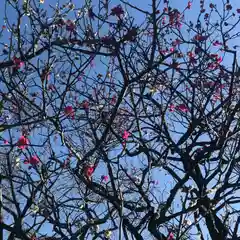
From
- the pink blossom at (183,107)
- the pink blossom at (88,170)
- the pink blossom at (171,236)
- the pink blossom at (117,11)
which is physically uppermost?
the pink blossom at (117,11)

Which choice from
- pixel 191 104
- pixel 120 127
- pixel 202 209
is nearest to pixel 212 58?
pixel 191 104

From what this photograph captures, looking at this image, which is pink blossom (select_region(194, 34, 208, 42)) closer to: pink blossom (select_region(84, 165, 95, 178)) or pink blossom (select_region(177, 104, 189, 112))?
pink blossom (select_region(177, 104, 189, 112))

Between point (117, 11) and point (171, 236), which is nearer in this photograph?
point (117, 11)

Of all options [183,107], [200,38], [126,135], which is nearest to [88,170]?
[126,135]

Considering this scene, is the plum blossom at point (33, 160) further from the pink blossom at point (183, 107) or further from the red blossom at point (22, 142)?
the pink blossom at point (183, 107)

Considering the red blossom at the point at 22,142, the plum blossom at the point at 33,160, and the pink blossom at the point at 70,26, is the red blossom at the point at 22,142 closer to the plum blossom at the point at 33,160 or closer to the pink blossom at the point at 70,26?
the plum blossom at the point at 33,160

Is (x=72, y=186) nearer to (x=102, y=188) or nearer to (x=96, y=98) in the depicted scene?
(x=102, y=188)

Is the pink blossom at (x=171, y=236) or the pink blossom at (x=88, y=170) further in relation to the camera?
the pink blossom at (x=171, y=236)

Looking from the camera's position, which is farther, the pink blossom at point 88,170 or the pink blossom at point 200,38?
the pink blossom at point 200,38

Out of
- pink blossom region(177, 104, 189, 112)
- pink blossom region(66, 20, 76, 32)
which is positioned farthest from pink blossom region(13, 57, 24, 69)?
pink blossom region(177, 104, 189, 112)

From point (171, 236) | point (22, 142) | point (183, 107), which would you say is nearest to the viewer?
point (22, 142)

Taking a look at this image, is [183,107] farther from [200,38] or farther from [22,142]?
[22,142]

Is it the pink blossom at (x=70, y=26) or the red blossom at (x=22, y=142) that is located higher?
the pink blossom at (x=70, y=26)

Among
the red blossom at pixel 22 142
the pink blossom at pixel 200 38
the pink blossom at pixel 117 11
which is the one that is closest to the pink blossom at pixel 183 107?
the pink blossom at pixel 200 38
